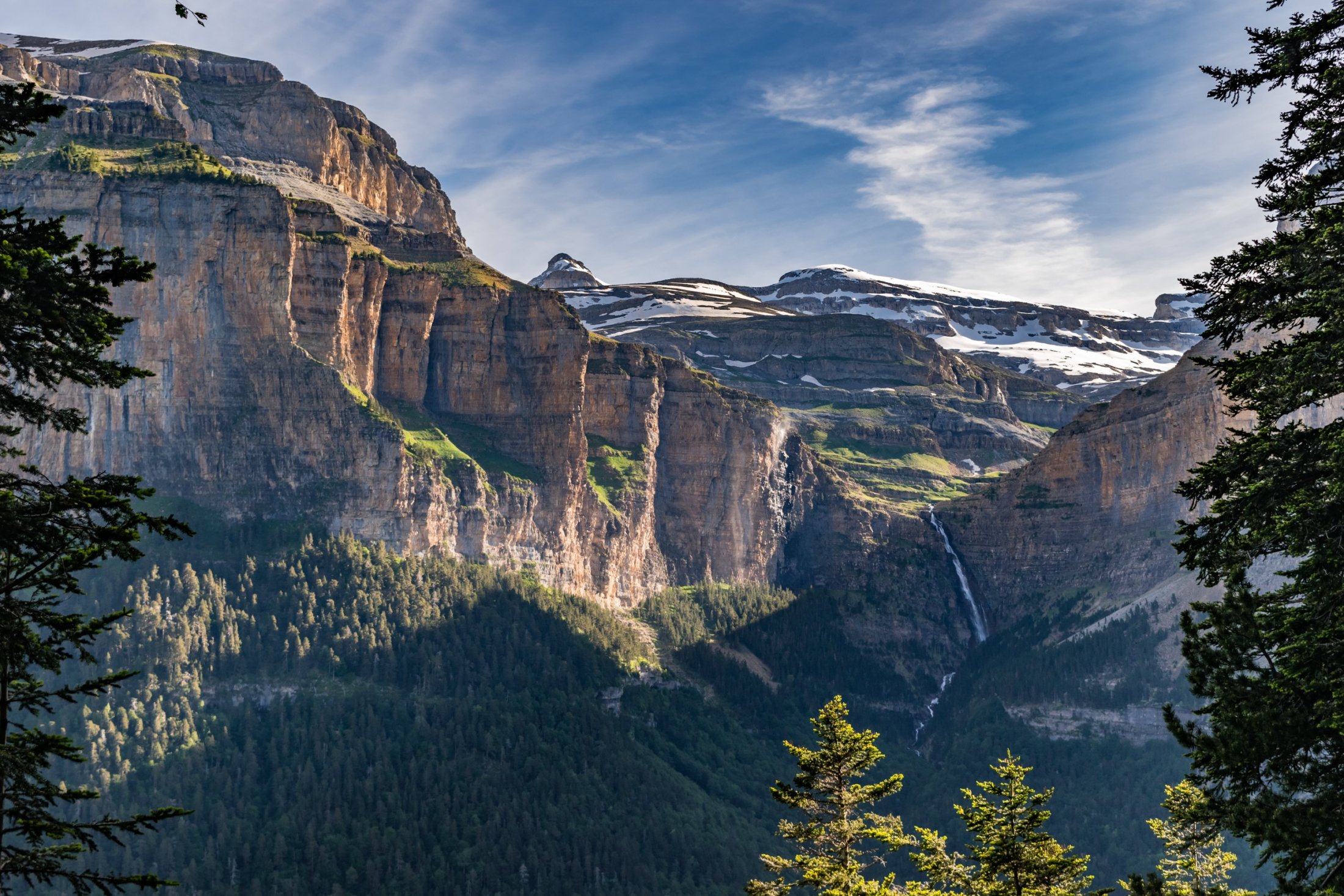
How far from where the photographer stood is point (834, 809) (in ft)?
163

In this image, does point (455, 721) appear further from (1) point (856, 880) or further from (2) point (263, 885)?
(1) point (856, 880)

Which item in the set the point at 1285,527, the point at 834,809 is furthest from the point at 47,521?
the point at 834,809

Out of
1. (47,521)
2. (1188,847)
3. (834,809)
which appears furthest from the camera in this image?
(834,809)

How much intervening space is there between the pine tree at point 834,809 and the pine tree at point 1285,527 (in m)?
16.9

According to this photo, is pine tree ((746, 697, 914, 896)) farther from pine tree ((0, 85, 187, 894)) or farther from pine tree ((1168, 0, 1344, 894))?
pine tree ((0, 85, 187, 894))

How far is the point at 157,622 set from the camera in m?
A: 195

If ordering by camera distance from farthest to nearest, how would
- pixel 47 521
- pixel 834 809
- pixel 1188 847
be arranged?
pixel 834 809 → pixel 1188 847 → pixel 47 521

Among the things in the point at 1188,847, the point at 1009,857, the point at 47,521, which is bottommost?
the point at 1009,857

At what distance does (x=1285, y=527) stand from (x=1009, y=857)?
20.3 m

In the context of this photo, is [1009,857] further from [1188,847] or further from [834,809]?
[834,809]

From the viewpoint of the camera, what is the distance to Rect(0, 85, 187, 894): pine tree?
26.6 metres

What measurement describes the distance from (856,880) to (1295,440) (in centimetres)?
2154

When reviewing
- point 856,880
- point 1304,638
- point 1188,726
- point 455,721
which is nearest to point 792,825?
point 856,880

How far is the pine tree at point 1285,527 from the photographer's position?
28.4 m
